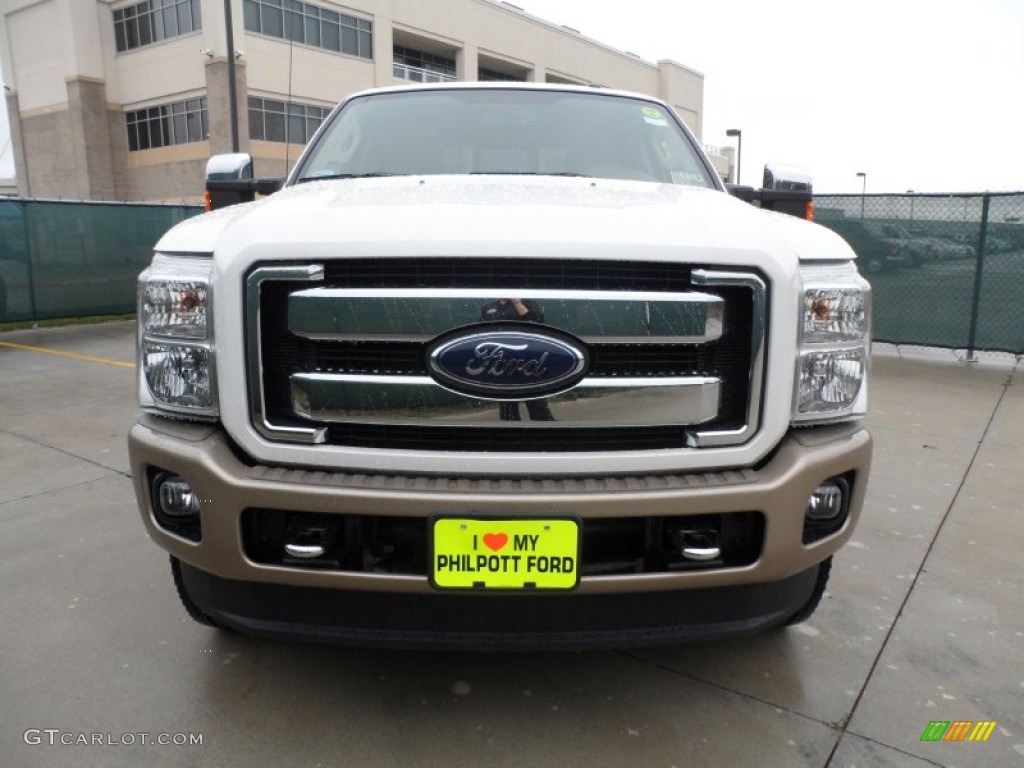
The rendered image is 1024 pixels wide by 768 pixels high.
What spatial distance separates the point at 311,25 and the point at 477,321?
114 feet

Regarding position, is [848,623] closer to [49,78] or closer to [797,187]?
[797,187]

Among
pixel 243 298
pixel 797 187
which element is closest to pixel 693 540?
pixel 243 298

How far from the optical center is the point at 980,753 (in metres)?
2.06

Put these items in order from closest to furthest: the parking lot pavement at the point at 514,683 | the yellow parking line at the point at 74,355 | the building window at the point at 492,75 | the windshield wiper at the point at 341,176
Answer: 1. the parking lot pavement at the point at 514,683
2. the windshield wiper at the point at 341,176
3. the yellow parking line at the point at 74,355
4. the building window at the point at 492,75

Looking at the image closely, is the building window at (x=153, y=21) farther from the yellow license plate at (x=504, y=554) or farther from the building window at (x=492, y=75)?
the yellow license plate at (x=504, y=554)

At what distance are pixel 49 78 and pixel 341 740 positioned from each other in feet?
A: 142

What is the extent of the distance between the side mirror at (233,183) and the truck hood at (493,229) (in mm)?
1031

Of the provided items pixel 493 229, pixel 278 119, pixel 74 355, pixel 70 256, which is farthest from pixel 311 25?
pixel 493 229

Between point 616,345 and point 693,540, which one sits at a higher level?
point 616,345

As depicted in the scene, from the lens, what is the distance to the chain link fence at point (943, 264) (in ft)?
26.6

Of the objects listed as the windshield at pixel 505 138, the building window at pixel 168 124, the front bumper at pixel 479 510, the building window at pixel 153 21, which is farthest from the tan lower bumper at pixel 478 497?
the building window at pixel 153 21

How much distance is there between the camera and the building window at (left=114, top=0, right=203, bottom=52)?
102 feet

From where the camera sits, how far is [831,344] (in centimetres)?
196

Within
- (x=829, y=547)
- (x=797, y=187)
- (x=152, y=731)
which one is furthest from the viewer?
(x=797, y=187)
